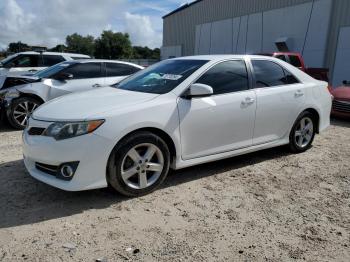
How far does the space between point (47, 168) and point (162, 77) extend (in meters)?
1.79

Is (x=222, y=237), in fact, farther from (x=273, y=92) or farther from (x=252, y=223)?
(x=273, y=92)

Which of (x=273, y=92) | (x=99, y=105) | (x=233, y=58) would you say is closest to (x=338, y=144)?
(x=273, y=92)

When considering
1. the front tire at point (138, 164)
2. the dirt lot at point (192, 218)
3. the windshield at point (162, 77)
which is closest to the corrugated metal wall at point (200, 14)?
the windshield at point (162, 77)

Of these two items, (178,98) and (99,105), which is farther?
(178,98)

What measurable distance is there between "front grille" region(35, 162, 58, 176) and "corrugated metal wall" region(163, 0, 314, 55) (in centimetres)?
1652

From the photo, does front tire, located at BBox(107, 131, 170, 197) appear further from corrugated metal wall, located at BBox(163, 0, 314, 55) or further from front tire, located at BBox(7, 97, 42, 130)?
corrugated metal wall, located at BBox(163, 0, 314, 55)

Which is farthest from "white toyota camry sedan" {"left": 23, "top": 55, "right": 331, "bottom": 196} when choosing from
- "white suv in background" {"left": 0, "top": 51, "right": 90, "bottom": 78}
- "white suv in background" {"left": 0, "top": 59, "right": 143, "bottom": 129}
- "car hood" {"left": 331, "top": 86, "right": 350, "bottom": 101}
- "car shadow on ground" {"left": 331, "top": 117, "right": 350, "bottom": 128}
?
"white suv in background" {"left": 0, "top": 51, "right": 90, "bottom": 78}

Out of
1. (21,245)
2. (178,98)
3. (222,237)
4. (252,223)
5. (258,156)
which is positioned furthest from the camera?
(258,156)

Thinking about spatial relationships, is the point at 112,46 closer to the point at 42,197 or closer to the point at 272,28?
the point at 272,28

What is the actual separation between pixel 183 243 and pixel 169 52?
29882mm

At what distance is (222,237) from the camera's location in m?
3.11

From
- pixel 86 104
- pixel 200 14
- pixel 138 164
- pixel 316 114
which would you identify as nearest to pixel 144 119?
pixel 138 164

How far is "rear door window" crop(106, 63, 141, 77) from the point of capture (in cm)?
837

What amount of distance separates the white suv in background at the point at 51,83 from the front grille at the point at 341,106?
5.61 metres
